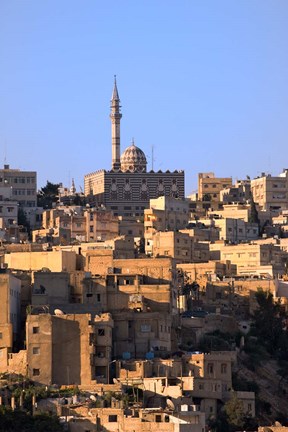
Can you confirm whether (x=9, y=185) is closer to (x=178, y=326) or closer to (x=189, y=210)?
(x=189, y=210)

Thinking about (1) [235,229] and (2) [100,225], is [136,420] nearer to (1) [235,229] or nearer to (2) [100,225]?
(2) [100,225]

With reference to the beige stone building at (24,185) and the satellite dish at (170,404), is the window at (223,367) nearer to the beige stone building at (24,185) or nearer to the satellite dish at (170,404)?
the satellite dish at (170,404)

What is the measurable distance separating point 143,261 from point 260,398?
7.50 meters

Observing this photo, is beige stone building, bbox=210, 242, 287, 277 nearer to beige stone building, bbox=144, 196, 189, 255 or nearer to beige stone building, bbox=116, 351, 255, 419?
beige stone building, bbox=144, 196, 189, 255

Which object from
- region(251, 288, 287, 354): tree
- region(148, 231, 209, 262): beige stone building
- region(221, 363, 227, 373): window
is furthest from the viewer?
region(148, 231, 209, 262): beige stone building

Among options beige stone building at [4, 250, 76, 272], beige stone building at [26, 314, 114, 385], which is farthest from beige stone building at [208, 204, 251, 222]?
beige stone building at [26, 314, 114, 385]

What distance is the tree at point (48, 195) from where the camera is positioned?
5153 inches

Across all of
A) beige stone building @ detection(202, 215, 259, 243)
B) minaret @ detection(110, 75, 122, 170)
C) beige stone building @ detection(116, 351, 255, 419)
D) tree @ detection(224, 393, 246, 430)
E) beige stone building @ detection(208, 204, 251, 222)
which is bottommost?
tree @ detection(224, 393, 246, 430)

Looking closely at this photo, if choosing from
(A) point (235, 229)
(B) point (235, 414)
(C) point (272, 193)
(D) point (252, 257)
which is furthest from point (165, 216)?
(B) point (235, 414)

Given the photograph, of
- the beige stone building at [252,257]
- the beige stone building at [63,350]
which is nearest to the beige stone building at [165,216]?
the beige stone building at [252,257]

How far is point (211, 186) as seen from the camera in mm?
136500

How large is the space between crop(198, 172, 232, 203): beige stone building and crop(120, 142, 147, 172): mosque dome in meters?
3.62

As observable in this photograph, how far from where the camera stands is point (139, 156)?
139 m

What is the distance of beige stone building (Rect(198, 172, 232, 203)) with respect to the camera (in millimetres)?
134750
